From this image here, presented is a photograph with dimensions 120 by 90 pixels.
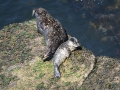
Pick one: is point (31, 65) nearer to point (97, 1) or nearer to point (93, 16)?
point (93, 16)

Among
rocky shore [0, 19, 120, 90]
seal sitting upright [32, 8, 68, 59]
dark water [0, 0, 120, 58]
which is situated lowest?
dark water [0, 0, 120, 58]

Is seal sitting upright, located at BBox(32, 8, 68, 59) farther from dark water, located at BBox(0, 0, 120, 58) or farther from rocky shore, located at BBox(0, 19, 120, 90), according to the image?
dark water, located at BBox(0, 0, 120, 58)

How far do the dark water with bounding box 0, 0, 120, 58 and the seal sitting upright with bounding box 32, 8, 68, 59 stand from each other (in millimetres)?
3635

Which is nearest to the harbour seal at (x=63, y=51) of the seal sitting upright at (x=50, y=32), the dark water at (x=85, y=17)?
the seal sitting upright at (x=50, y=32)

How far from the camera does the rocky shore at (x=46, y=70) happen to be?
8.41m

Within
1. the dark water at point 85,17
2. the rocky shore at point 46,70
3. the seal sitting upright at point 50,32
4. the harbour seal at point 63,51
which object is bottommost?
the dark water at point 85,17

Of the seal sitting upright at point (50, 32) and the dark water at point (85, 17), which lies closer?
the seal sitting upright at point (50, 32)

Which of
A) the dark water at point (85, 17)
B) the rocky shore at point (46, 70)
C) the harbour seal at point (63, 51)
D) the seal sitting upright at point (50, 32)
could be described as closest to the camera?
the rocky shore at point (46, 70)

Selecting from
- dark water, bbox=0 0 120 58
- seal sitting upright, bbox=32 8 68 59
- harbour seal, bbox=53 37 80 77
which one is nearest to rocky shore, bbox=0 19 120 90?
harbour seal, bbox=53 37 80 77

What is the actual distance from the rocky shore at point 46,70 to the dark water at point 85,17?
13.6 feet

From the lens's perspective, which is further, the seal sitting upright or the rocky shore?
the seal sitting upright

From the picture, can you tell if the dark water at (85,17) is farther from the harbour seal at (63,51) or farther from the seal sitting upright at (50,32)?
the harbour seal at (63,51)

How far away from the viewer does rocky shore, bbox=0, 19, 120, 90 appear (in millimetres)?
8414

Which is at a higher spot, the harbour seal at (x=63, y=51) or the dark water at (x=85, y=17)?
the harbour seal at (x=63, y=51)
